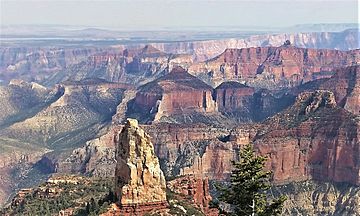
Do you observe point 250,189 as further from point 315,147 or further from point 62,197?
point 315,147

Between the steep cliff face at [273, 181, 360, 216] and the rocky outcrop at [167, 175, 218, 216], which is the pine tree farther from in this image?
the steep cliff face at [273, 181, 360, 216]

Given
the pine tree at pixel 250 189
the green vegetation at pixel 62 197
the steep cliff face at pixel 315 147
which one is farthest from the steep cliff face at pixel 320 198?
the pine tree at pixel 250 189

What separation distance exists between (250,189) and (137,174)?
85.3 feet

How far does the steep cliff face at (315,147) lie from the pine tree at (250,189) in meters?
117

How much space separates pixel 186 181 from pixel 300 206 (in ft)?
254

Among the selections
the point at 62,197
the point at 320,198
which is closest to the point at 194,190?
the point at 62,197

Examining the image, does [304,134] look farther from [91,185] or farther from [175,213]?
[175,213]

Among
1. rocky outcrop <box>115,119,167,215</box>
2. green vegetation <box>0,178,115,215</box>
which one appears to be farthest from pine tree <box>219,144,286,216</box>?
green vegetation <box>0,178,115,215</box>

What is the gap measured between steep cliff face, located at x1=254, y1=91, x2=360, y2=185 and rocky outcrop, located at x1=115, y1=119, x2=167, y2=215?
3662 inches

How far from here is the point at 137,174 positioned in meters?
66.4

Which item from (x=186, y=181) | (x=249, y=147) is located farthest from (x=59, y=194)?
(x=249, y=147)

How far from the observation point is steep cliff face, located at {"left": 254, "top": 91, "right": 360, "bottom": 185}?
158 metres

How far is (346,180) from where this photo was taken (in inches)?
6289

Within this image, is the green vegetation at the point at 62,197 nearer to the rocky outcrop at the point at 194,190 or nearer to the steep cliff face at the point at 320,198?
the rocky outcrop at the point at 194,190
